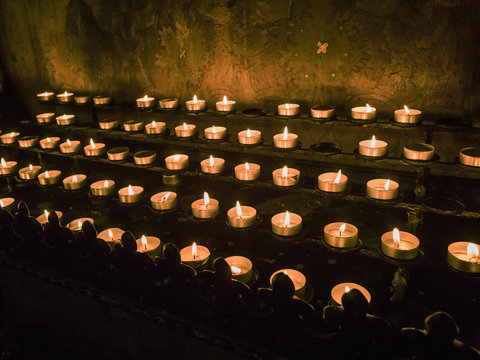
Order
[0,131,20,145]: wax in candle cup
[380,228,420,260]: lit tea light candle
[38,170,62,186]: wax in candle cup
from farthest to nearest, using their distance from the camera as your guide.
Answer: [0,131,20,145]: wax in candle cup, [38,170,62,186]: wax in candle cup, [380,228,420,260]: lit tea light candle

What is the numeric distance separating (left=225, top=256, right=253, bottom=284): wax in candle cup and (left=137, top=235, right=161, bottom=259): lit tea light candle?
0.57 m

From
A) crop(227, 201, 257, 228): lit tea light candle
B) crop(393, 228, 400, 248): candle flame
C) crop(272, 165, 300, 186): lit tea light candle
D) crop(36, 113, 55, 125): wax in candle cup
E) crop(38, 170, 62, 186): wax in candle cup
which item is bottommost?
crop(38, 170, 62, 186): wax in candle cup

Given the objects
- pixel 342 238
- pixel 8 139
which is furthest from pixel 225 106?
pixel 8 139

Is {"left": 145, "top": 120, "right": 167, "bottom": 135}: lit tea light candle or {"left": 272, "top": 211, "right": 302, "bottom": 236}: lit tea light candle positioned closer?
{"left": 272, "top": 211, "right": 302, "bottom": 236}: lit tea light candle

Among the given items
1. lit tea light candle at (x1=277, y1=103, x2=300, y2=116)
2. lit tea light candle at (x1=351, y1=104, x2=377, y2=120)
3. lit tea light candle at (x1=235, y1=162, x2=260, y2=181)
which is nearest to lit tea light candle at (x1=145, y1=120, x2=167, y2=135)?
lit tea light candle at (x1=235, y1=162, x2=260, y2=181)

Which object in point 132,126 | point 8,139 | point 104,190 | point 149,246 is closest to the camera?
point 149,246

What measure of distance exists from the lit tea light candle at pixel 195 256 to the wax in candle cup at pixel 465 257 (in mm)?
1530

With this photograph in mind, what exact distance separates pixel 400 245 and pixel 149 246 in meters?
1.76

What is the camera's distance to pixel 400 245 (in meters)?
2.21

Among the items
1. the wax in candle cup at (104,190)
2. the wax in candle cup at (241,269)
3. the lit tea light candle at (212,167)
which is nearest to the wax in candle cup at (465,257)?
the wax in candle cup at (241,269)

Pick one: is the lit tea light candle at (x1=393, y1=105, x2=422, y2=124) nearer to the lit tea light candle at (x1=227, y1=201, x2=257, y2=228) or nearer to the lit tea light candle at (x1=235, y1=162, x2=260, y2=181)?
the lit tea light candle at (x1=235, y1=162, x2=260, y2=181)

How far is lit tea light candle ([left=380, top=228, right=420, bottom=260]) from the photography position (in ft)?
6.68

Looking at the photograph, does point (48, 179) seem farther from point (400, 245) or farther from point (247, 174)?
point (400, 245)

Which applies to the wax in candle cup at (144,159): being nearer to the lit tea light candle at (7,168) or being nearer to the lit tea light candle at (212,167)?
the lit tea light candle at (212,167)
